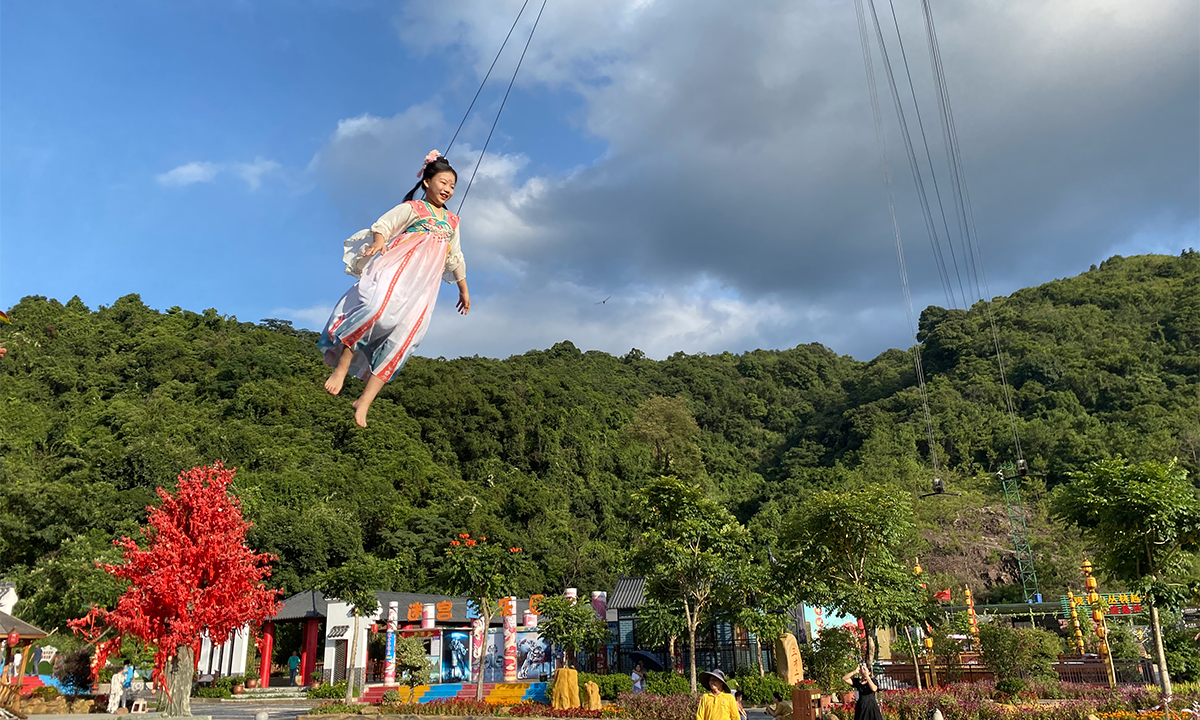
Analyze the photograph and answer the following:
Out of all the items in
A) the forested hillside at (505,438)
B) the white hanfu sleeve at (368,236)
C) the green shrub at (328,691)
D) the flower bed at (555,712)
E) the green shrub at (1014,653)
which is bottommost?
the green shrub at (328,691)

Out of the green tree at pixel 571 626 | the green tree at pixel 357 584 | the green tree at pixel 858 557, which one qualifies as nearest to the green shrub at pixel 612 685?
the green tree at pixel 571 626

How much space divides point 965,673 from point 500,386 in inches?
2043

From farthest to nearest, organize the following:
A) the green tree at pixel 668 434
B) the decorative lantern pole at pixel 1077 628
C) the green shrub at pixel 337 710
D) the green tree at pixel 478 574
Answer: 1. the green tree at pixel 668 434
2. the decorative lantern pole at pixel 1077 628
3. the green tree at pixel 478 574
4. the green shrub at pixel 337 710

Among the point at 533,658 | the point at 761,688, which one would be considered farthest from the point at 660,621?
the point at 533,658

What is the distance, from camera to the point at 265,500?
47406mm

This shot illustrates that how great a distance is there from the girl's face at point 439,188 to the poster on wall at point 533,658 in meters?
27.8

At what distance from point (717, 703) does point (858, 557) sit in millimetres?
13643

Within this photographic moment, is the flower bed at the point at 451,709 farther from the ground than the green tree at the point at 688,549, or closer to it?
closer to it

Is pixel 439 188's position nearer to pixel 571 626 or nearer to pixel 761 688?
pixel 761 688

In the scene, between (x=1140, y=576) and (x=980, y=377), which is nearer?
(x=1140, y=576)

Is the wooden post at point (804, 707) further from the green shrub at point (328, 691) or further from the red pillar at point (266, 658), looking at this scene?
the red pillar at point (266, 658)

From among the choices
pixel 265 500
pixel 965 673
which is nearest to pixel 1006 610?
pixel 965 673

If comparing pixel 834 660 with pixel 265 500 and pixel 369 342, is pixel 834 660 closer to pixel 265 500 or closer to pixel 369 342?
pixel 369 342

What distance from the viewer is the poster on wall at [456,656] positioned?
31.7m
